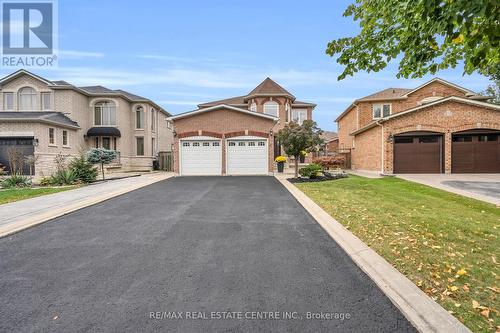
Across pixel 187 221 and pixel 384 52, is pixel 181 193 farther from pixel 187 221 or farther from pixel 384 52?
pixel 384 52

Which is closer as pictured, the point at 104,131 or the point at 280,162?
the point at 280,162

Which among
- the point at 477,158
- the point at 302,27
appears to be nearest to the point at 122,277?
the point at 302,27

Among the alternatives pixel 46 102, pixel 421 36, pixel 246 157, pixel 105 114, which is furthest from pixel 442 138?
pixel 46 102

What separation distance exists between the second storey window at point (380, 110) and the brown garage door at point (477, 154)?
861 cm

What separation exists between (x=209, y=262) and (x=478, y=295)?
3.42 metres

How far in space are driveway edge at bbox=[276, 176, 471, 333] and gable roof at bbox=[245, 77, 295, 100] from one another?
74.6 feet

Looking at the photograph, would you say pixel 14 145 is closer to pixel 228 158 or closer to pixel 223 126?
pixel 223 126

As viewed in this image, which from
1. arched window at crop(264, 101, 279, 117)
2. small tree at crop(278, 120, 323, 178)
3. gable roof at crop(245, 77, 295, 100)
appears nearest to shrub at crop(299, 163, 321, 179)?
small tree at crop(278, 120, 323, 178)

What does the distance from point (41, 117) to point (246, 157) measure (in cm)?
1546

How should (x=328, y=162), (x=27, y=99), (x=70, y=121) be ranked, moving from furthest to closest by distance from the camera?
1. (x=328, y=162)
2. (x=27, y=99)
3. (x=70, y=121)

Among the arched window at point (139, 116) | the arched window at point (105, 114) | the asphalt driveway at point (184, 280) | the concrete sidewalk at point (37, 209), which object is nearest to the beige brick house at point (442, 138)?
the asphalt driveway at point (184, 280)

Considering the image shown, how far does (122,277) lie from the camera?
3.57 metres

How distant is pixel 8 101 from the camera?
2347 centimetres

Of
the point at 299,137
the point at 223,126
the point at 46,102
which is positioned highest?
the point at 46,102
